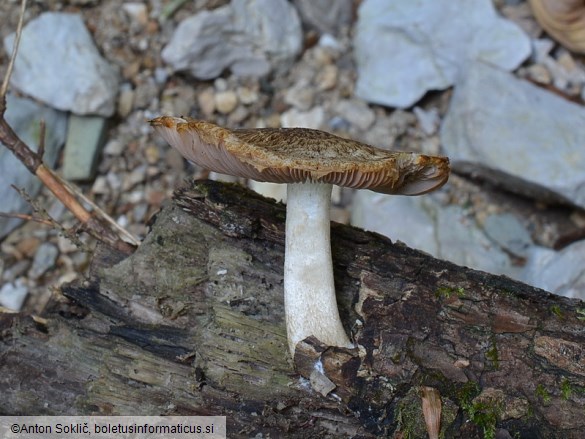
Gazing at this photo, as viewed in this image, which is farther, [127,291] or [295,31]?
[295,31]

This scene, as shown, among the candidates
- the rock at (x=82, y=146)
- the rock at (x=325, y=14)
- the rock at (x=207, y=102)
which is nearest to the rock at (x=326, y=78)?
the rock at (x=325, y=14)

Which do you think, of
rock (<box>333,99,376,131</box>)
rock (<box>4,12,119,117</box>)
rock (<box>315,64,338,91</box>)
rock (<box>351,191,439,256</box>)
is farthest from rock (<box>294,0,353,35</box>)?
rock (<box>4,12,119,117</box>)

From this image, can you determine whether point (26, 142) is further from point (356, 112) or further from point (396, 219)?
point (396, 219)

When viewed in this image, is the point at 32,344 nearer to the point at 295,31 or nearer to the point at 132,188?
the point at 132,188

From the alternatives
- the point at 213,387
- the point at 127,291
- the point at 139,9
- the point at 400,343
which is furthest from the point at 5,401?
the point at 139,9

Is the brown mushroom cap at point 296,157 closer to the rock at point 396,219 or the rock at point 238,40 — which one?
the rock at point 396,219

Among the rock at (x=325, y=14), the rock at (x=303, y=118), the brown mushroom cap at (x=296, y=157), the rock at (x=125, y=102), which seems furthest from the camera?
the rock at (x=325, y=14)
